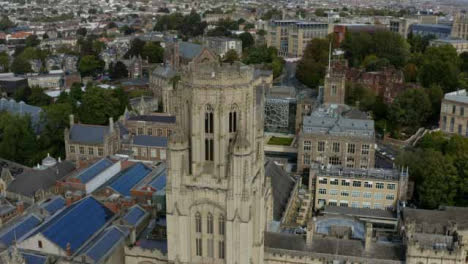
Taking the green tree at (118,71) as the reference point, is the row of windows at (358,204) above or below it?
below

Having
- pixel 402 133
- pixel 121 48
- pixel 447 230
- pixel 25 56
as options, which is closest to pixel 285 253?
pixel 447 230

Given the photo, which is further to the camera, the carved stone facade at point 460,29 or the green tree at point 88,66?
the carved stone facade at point 460,29

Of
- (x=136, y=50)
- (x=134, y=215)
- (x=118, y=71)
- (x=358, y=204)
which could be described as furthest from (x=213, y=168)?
(x=136, y=50)

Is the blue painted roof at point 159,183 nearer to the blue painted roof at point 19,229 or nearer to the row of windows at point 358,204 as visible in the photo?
the blue painted roof at point 19,229

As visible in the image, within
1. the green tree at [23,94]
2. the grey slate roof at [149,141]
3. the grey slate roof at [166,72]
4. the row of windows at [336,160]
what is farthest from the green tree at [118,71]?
the row of windows at [336,160]

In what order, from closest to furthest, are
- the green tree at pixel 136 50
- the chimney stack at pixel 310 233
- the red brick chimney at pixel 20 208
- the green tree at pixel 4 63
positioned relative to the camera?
the chimney stack at pixel 310 233 → the red brick chimney at pixel 20 208 → the green tree at pixel 4 63 → the green tree at pixel 136 50

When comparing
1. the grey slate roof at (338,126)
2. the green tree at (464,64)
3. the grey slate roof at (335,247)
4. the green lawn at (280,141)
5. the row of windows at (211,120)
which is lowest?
the green lawn at (280,141)

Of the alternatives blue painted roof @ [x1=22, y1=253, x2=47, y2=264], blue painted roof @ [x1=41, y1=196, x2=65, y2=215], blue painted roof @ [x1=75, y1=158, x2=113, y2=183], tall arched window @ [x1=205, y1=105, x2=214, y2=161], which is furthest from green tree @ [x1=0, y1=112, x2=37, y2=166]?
tall arched window @ [x1=205, y1=105, x2=214, y2=161]
